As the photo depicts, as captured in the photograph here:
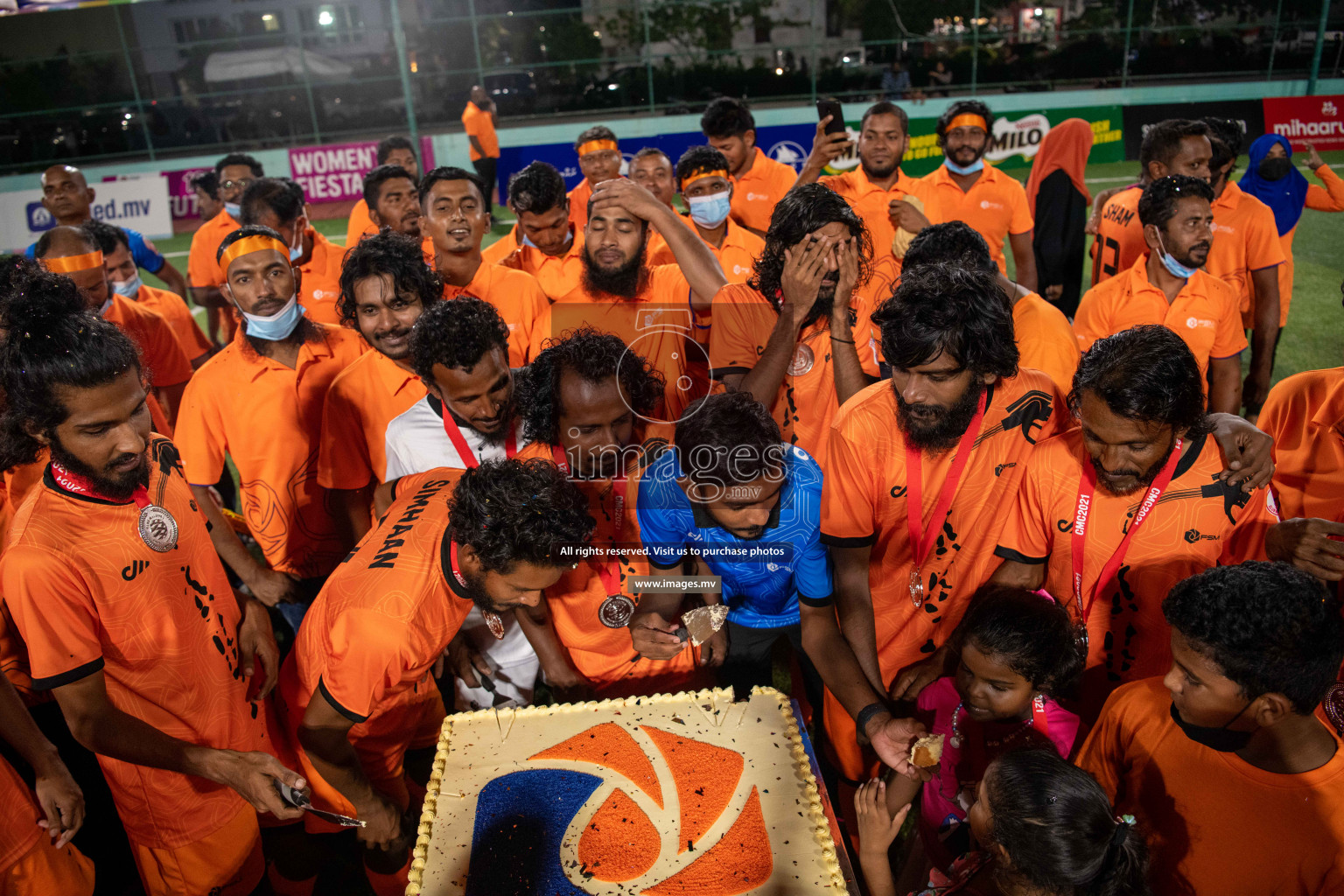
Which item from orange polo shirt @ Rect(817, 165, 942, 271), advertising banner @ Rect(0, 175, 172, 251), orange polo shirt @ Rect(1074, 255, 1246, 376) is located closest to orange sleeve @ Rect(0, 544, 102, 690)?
orange polo shirt @ Rect(1074, 255, 1246, 376)

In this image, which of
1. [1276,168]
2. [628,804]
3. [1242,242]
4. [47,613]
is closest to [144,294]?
[47,613]

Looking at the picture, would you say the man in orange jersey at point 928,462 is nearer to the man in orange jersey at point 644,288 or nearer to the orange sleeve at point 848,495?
the orange sleeve at point 848,495

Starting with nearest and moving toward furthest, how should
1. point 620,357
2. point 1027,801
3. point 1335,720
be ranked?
point 1027,801 < point 1335,720 < point 620,357

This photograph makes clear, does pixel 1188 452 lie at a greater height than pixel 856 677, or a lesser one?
greater

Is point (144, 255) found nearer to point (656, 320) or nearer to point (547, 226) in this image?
point (547, 226)

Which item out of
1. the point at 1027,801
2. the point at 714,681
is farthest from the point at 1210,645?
the point at 714,681

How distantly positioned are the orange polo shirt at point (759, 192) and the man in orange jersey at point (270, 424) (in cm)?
441

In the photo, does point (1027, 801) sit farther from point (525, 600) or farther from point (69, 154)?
point (69, 154)

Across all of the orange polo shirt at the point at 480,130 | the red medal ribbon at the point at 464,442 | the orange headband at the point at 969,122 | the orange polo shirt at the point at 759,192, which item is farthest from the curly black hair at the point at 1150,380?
the orange polo shirt at the point at 480,130

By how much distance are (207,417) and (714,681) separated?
259 cm

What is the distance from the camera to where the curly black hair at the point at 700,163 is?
596 cm

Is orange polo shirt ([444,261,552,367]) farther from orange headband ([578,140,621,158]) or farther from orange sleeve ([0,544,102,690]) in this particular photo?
→ orange headband ([578,140,621,158])

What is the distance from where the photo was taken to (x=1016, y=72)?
61.8 feet

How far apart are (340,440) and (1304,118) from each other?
787 inches
